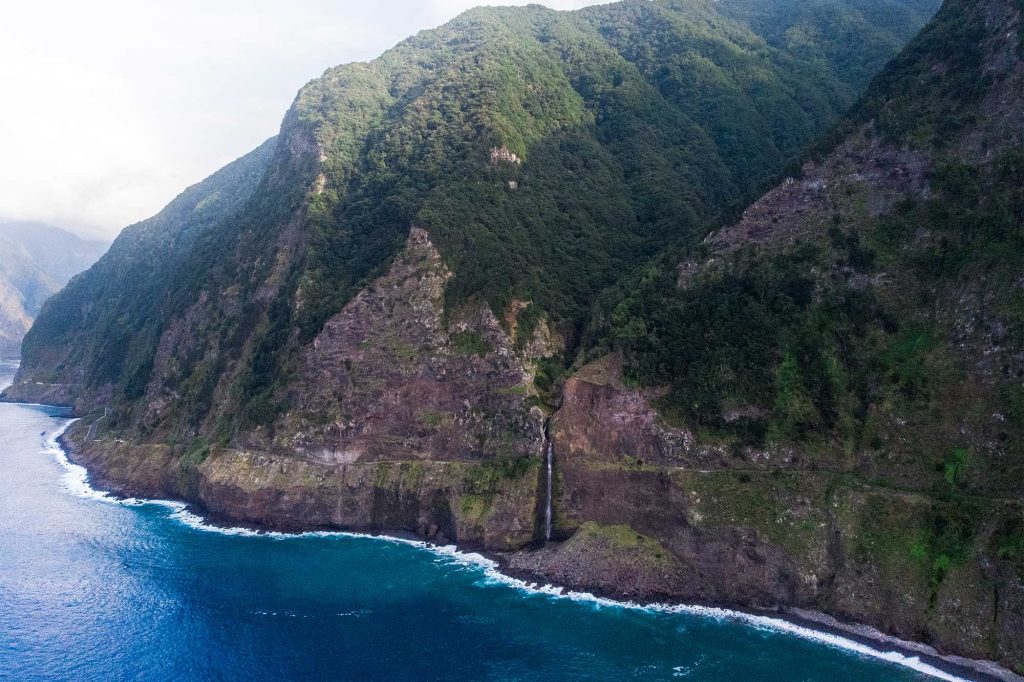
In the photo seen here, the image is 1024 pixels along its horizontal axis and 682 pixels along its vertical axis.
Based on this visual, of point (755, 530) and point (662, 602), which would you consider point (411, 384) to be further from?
point (755, 530)

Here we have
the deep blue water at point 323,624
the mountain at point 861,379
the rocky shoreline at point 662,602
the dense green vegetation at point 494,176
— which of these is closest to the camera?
the rocky shoreline at point 662,602

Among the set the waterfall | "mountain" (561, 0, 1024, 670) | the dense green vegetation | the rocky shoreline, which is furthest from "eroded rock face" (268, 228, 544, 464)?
the rocky shoreline

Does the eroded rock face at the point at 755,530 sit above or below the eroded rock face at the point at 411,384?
below

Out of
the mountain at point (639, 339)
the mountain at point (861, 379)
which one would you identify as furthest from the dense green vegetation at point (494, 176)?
the mountain at point (861, 379)

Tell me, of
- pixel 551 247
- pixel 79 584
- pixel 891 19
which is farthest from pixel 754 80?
pixel 79 584

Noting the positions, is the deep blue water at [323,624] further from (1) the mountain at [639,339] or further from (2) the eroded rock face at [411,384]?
(2) the eroded rock face at [411,384]

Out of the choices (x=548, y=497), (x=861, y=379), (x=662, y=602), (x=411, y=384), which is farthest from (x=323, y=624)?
(x=861, y=379)
